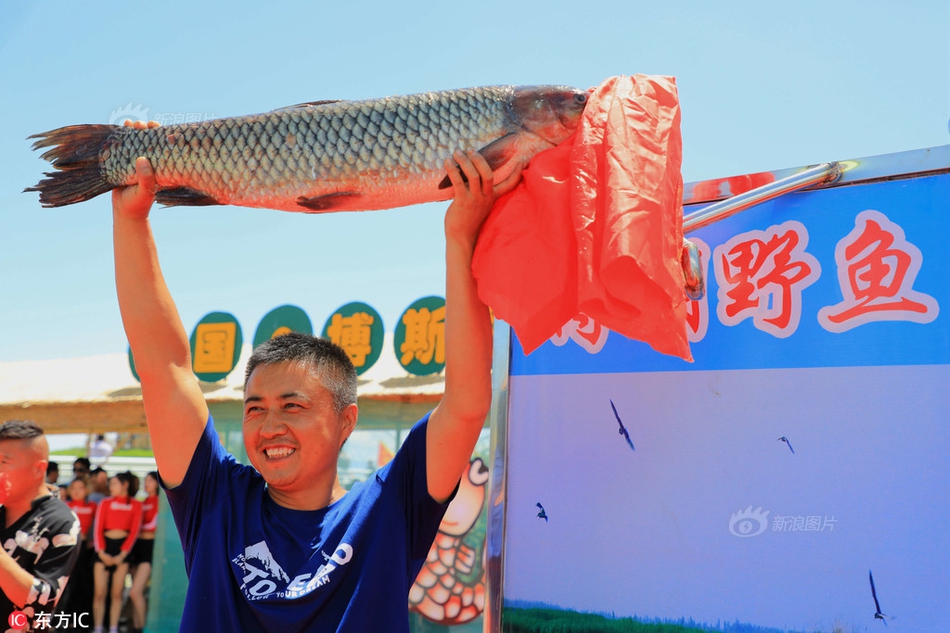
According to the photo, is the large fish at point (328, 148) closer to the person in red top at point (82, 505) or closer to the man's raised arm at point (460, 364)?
the man's raised arm at point (460, 364)

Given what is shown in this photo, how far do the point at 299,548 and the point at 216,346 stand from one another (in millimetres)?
7844

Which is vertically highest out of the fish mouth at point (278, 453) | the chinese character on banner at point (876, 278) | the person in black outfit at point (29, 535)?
the chinese character on banner at point (876, 278)

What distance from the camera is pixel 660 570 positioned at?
201 cm

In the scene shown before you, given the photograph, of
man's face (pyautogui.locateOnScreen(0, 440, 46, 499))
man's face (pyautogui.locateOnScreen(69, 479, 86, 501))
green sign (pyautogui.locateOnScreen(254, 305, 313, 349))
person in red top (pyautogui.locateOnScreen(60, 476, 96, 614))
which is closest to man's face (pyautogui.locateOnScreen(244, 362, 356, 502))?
man's face (pyautogui.locateOnScreen(0, 440, 46, 499))

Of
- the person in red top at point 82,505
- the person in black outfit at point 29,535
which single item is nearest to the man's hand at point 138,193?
the person in black outfit at point 29,535

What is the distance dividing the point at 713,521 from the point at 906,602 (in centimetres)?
43

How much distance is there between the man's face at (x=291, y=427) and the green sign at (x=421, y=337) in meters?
5.76

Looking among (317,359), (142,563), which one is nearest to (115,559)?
(142,563)

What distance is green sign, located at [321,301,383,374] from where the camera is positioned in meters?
8.23

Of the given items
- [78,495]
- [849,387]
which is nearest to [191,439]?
[849,387]

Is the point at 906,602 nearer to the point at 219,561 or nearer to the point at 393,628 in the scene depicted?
the point at 393,628

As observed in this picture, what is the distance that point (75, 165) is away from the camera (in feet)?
6.13

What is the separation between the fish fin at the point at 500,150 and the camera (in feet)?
5.58

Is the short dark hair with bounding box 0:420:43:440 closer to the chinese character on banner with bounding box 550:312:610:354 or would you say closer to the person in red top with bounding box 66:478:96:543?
the chinese character on banner with bounding box 550:312:610:354
